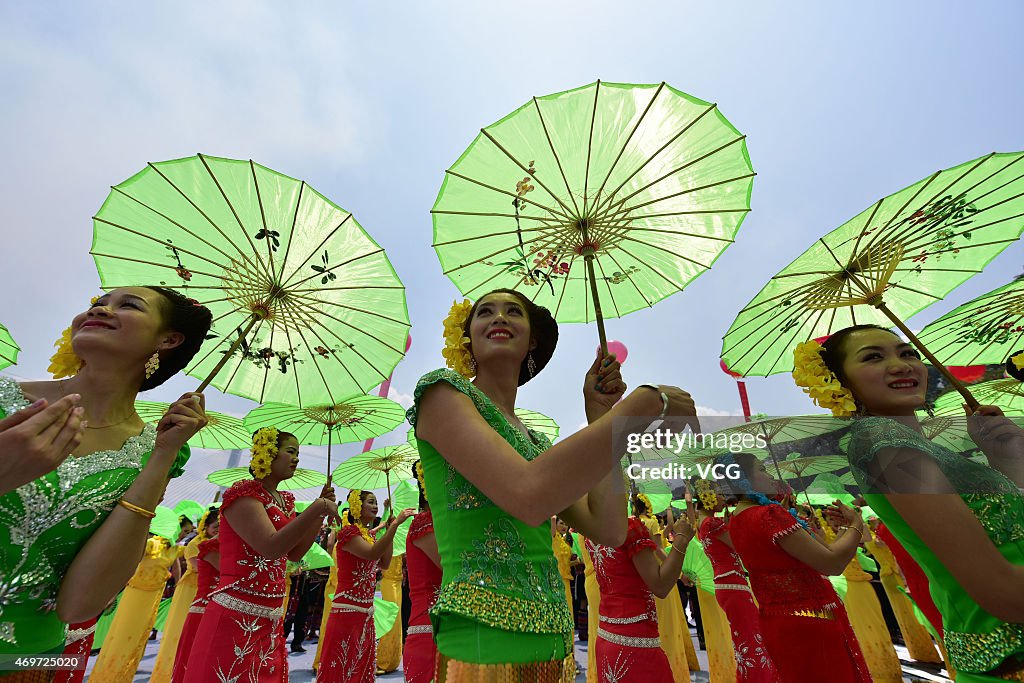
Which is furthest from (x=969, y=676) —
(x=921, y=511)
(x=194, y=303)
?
(x=194, y=303)

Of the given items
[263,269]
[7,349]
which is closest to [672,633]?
[263,269]

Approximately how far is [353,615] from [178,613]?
3.28m

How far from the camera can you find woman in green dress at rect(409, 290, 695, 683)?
1281mm

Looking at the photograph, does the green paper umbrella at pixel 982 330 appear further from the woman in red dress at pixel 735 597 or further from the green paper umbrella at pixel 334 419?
the green paper umbrella at pixel 334 419

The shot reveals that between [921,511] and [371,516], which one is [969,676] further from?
[371,516]

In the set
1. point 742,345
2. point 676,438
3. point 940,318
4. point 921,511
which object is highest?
point 940,318

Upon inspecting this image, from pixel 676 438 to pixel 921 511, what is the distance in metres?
0.93

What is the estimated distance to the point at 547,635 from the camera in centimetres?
148

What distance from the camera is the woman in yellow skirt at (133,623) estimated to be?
5.97 metres

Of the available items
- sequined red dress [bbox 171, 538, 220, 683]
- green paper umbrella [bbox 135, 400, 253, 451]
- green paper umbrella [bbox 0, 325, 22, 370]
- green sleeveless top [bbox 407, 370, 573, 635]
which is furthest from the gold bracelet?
green paper umbrella [bbox 135, 400, 253, 451]

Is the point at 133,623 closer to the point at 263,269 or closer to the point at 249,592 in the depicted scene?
the point at 249,592

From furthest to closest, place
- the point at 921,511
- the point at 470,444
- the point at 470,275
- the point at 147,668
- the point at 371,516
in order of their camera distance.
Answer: the point at 147,668
the point at 371,516
the point at 470,275
the point at 921,511
the point at 470,444

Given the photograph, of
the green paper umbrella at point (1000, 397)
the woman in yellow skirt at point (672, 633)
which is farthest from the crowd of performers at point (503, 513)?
the green paper umbrella at point (1000, 397)

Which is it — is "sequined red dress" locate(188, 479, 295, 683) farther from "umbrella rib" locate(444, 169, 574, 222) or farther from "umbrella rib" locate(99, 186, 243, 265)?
"umbrella rib" locate(444, 169, 574, 222)
